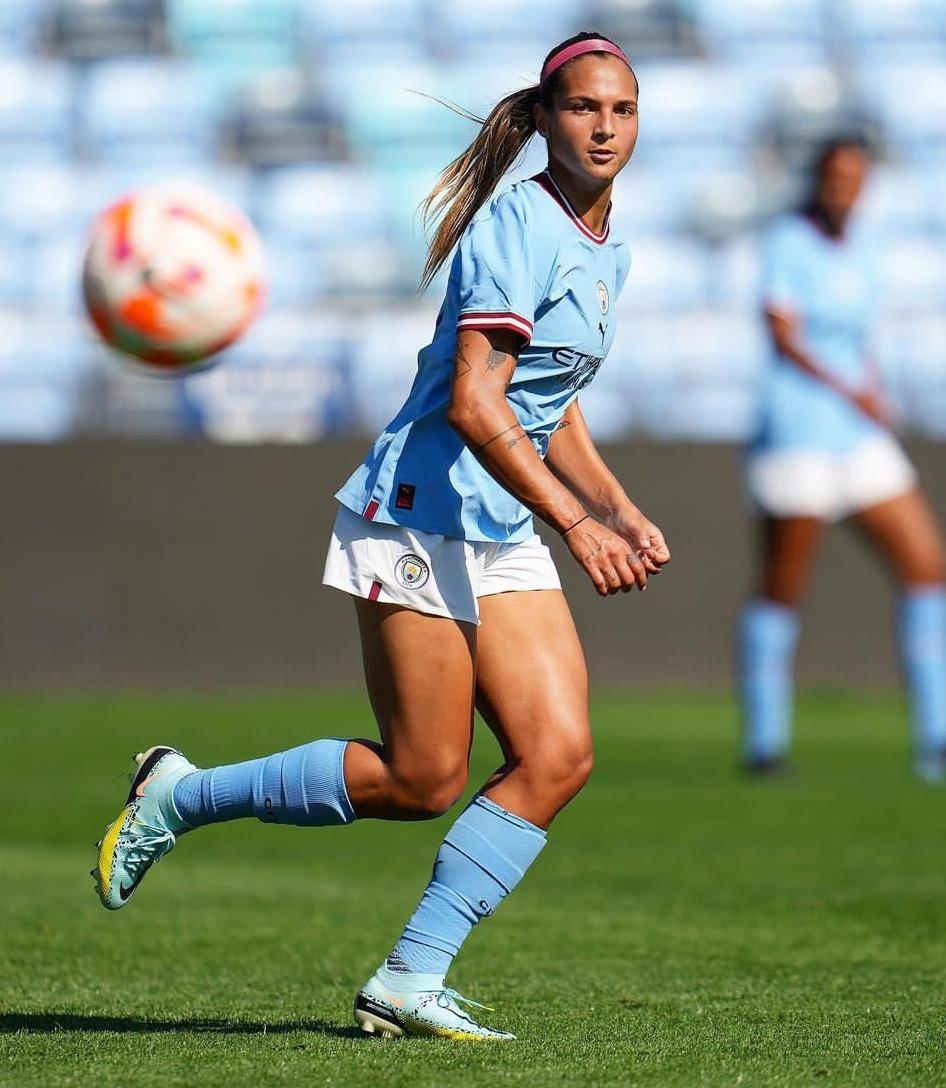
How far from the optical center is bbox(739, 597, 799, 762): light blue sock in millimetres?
8375

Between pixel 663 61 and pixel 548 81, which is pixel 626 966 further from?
pixel 663 61

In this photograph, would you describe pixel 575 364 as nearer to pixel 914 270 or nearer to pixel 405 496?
pixel 405 496

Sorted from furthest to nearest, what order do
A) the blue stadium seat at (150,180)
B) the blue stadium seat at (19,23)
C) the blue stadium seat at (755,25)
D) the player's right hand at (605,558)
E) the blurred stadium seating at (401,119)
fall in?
the blue stadium seat at (755,25), the blue stadium seat at (19,23), the blue stadium seat at (150,180), the blurred stadium seating at (401,119), the player's right hand at (605,558)

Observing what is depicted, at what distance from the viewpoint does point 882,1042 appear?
3428 mm

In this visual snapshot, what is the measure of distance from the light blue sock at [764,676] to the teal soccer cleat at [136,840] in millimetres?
4963

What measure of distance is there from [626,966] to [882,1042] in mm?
1069

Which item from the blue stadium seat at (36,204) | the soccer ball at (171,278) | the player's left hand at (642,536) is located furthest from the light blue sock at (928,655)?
the blue stadium seat at (36,204)

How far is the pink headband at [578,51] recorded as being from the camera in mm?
3486

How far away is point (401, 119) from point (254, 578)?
5.82m

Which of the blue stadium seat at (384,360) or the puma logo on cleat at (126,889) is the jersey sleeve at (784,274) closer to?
the blue stadium seat at (384,360)

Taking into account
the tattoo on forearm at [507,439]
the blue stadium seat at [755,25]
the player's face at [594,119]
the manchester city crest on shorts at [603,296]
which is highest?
the blue stadium seat at [755,25]

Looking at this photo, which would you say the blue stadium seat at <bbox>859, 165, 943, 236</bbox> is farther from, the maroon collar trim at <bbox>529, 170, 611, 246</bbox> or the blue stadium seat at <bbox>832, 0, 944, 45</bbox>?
the maroon collar trim at <bbox>529, 170, 611, 246</bbox>

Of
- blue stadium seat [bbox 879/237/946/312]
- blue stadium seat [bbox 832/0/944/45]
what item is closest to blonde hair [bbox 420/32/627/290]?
blue stadium seat [bbox 879/237/946/312]

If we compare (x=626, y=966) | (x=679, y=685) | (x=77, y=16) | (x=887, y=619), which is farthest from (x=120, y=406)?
(x=626, y=966)
